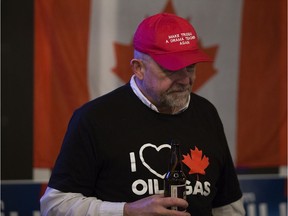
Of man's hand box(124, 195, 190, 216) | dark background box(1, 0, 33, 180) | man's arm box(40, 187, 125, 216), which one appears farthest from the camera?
dark background box(1, 0, 33, 180)

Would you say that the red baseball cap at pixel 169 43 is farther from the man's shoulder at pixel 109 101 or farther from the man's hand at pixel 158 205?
the man's hand at pixel 158 205

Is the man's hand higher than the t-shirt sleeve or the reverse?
the reverse

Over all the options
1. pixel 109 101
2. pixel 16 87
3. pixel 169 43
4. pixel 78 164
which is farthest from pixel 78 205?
pixel 16 87

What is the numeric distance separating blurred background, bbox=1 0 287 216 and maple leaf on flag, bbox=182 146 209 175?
152 centimetres

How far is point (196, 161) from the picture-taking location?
1.78m

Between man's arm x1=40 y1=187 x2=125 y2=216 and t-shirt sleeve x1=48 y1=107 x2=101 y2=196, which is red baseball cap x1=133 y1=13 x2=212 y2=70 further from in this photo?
man's arm x1=40 y1=187 x2=125 y2=216

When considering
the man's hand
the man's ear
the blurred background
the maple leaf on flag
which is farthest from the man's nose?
the blurred background

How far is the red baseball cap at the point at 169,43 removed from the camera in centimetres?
168

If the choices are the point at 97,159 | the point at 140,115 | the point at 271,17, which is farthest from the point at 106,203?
the point at 271,17

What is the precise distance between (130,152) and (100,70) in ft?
5.12

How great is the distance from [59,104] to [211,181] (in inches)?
61.1

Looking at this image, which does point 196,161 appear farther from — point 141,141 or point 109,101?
point 109,101

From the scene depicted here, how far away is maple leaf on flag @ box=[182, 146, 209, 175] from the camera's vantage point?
5.78 feet

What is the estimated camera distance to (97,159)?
1.69 metres
